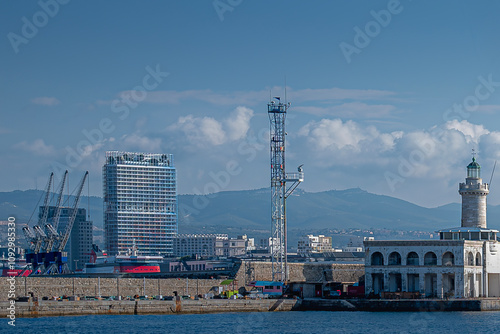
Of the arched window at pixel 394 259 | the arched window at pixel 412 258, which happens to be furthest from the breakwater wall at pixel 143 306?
the arched window at pixel 412 258

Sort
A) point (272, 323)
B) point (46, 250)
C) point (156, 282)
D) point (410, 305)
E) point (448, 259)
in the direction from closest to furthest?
point (272, 323), point (410, 305), point (448, 259), point (156, 282), point (46, 250)

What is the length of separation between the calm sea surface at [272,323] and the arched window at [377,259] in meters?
7.41

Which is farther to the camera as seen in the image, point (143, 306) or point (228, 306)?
point (228, 306)

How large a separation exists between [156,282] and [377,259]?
1742 centimetres

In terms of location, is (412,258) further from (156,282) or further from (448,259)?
(156,282)

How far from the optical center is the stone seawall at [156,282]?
250 ft

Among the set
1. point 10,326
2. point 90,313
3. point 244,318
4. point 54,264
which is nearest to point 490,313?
point 244,318

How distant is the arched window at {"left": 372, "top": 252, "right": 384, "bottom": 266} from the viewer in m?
78.6

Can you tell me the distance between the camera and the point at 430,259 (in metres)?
76.2

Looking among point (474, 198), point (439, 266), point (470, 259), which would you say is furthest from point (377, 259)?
point (474, 198)

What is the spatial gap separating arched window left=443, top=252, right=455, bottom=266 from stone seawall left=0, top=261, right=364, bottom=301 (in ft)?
49.7

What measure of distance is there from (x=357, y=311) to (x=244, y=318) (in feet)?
32.3

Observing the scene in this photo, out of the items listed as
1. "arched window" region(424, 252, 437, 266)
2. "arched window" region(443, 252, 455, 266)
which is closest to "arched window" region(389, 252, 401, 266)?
"arched window" region(424, 252, 437, 266)

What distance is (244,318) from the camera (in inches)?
2682
